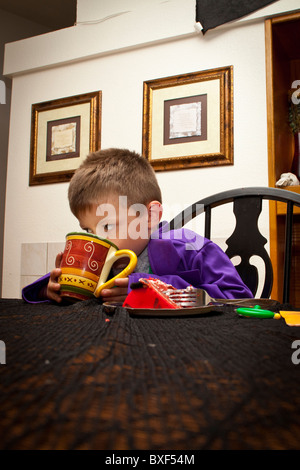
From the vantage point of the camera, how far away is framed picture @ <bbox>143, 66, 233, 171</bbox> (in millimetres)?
1670

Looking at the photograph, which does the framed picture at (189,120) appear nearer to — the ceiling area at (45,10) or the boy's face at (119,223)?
the boy's face at (119,223)

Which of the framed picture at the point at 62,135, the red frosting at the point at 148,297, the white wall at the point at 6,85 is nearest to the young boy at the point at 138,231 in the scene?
the red frosting at the point at 148,297

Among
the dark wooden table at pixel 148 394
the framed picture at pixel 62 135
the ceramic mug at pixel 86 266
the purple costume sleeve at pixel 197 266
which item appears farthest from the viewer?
the framed picture at pixel 62 135

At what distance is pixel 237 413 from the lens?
13 centimetres

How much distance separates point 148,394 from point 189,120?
1.73 m

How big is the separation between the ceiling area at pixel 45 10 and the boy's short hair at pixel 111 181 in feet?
7.32

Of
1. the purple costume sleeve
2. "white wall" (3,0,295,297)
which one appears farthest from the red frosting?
"white wall" (3,0,295,297)

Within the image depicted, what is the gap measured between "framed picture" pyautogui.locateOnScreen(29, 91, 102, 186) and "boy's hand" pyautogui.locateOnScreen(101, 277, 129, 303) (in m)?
1.48

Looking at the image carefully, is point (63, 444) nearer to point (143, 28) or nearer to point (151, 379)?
point (151, 379)

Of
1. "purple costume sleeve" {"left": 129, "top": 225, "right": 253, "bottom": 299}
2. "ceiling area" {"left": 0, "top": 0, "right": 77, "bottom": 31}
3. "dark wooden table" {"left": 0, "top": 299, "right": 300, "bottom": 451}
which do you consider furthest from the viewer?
"ceiling area" {"left": 0, "top": 0, "right": 77, "bottom": 31}

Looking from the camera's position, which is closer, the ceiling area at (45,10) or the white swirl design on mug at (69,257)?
the white swirl design on mug at (69,257)

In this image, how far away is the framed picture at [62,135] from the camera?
A: 1983 millimetres

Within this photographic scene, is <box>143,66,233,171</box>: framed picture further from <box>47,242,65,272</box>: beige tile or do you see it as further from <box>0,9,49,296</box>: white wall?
<box>0,9,49,296</box>: white wall

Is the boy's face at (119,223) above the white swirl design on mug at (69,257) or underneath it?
above
